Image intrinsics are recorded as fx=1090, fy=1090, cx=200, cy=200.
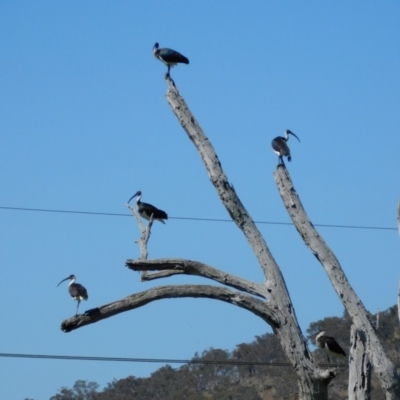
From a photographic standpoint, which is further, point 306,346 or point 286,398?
point 286,398

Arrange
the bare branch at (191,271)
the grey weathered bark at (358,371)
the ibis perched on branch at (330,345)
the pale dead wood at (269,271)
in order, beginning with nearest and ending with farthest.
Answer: the pale dead wood at (269,271) → the grey weathered bark at (358,371) → the bare branch at (191,271) → the ibis perched on branch at (330,345)

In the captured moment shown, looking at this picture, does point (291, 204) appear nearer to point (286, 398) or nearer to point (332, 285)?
point (332, 285)

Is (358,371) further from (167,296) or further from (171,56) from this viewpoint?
(171,56)

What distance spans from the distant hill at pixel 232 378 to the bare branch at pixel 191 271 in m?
30.1

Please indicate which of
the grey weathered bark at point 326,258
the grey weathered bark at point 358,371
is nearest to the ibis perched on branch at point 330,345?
the grey weathered bark at point 326,258

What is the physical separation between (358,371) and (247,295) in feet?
4.36

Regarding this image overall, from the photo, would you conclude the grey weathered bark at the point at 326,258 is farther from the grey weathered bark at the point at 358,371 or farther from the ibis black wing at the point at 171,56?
the ibis black wing at the point at 171,56

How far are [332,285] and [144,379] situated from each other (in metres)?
41.8

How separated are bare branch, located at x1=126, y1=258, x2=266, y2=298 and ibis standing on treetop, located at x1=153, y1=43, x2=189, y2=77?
677 centimetres

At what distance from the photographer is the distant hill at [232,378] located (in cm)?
4416

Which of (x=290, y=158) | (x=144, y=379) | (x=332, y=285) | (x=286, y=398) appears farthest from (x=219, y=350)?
(x=332, y=285)

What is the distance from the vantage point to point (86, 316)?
10.8 metres

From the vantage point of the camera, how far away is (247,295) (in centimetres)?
1088

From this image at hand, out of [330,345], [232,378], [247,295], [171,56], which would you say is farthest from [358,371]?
[232,378]
